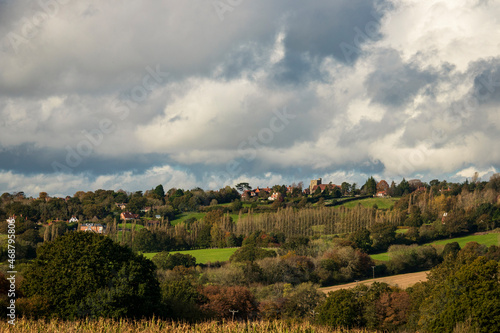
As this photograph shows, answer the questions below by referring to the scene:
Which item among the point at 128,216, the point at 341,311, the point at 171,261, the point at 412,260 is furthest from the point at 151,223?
the point at 341,311

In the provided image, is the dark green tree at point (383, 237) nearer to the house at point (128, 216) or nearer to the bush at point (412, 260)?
the bush at point (412, 260)

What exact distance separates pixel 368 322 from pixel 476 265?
15380 millimetres

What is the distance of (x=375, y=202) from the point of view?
617 ft

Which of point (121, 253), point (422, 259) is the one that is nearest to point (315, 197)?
point (422, 259)

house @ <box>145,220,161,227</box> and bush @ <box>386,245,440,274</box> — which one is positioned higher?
house @ <box>145,220,161,227</box>

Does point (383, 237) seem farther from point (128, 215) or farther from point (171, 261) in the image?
point (128, 215)

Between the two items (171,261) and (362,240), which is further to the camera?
(362,240)

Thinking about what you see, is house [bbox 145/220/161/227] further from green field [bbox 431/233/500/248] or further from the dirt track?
green field [bbox 431/233/500/248]

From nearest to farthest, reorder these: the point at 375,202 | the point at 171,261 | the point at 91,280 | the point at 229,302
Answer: the point at 91,280
the point at 229,302
the point at 171,261
the point at 375,202

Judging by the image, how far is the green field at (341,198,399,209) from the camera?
600ft

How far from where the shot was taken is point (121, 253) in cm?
3966

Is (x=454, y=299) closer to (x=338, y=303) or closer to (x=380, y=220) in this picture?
(x=338, y=303)

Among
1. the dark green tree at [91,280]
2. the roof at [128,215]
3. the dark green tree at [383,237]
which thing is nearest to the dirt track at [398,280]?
the dark green tree at [383,237]

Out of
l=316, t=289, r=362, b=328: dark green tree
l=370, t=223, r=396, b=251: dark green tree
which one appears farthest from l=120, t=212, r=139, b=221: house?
l=316, t=289, r=362, b=328: dark green tree
